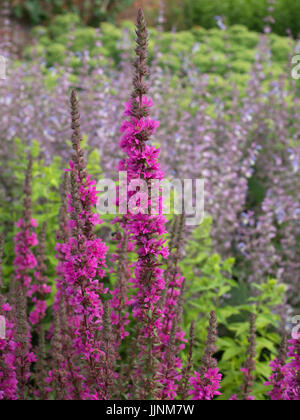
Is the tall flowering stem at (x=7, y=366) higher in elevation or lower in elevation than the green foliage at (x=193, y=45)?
lower

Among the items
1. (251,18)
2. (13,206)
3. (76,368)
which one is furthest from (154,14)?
(76,368)

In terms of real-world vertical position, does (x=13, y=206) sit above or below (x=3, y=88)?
below

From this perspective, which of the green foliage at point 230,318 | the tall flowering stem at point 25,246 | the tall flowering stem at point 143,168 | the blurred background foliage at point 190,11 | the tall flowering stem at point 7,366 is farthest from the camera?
the blurred background foliage at point 190,11

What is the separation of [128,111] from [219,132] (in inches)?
154

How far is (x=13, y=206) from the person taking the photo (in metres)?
4.18

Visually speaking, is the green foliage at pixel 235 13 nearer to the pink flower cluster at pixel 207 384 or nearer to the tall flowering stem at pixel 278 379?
the tall flowering stem at pixel 278 379

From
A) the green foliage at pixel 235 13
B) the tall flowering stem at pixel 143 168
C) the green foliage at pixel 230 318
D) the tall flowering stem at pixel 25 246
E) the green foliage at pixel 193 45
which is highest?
the green foliage at pixel 235 13

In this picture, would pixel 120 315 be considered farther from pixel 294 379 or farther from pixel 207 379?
pixel 294 379

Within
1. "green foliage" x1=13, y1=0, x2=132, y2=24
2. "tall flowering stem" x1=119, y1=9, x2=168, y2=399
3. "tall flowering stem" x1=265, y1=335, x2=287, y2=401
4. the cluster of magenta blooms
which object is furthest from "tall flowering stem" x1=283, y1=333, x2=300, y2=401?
"green foliage" x1=13, y1=0, x2=132, y2=24

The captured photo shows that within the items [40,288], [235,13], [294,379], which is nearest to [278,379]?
[294,379]

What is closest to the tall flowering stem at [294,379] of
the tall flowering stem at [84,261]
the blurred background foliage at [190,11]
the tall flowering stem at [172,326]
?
the tall flowering stem at [172,326]

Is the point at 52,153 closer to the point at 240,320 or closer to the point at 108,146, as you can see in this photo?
the point at 108,146

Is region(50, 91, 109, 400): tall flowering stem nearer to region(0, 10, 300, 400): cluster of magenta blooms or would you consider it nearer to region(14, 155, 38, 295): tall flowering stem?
region(0, 10, 300, 400): cluster of magenta blooms

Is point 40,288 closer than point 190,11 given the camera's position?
Yes
